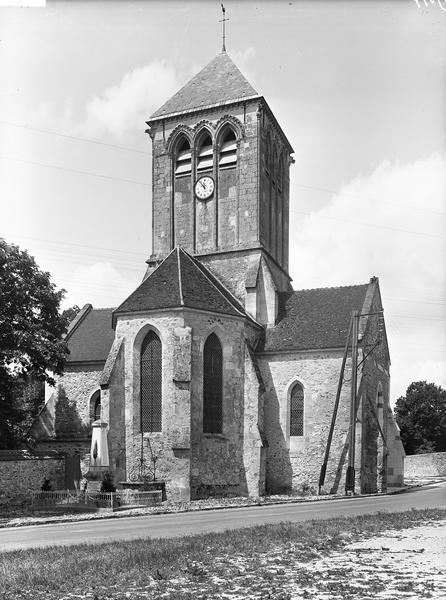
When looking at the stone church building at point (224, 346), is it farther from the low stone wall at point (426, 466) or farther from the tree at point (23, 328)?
the low stone wall at point (426, 466)

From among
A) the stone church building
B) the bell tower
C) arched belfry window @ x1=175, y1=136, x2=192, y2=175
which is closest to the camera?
the stone church building

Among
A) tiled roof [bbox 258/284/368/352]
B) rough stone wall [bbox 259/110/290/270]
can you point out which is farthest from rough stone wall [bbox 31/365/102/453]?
rough stone wall [bbox 259/110/290/270]

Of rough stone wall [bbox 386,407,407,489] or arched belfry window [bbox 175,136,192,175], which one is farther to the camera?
arched belfry window [bbox 175,136,192,175]

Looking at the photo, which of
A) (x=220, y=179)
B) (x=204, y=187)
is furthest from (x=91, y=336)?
(x=220, y=179)

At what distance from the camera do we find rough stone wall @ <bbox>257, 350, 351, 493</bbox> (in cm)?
3228

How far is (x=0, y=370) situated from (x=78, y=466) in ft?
17.4

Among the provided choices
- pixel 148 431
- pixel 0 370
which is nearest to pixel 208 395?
pixel 148 431

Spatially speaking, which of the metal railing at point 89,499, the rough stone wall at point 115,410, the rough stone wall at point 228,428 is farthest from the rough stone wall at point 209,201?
the metal railing at point 89,499

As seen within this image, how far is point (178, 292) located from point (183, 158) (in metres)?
10.7

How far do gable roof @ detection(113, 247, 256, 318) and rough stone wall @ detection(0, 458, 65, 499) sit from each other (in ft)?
23.9

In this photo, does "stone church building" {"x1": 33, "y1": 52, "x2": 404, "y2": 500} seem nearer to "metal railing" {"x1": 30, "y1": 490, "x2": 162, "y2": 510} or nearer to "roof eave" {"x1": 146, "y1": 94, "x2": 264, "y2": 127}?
"roof eave" {"x1": 146, "y1": 94, "x2": 264, "y2": 127}

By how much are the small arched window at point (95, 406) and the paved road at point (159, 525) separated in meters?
14.8

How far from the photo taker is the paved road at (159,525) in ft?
50.8

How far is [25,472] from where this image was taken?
2639 cm
